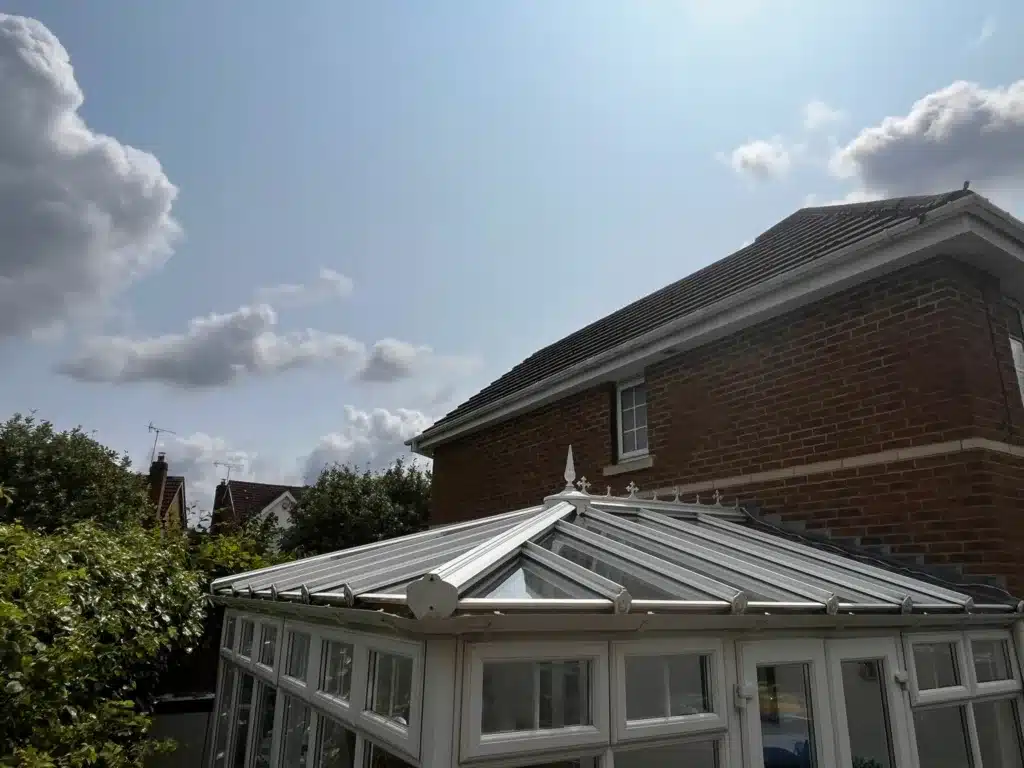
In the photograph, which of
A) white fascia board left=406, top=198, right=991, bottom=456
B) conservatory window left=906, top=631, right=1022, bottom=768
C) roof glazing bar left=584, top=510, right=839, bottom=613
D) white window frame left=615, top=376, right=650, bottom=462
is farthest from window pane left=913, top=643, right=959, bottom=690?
white window frame left=615, top=376, right=650, bottom=462

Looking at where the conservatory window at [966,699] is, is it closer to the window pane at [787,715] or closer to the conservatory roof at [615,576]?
the conservatory roof at [615,576]

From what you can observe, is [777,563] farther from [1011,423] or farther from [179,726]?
[179,726]

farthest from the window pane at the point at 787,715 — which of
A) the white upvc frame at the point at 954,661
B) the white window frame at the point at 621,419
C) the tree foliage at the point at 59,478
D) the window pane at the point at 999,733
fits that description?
the tree foliage at the point at 59,478

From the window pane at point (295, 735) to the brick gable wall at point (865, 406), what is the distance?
18.5ft

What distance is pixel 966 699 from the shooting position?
5.08 metres

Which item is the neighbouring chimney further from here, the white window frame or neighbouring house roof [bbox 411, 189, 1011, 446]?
the white window frame

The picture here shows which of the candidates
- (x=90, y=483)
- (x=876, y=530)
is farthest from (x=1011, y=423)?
(x=90, y=483)

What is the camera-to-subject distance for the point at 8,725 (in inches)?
176

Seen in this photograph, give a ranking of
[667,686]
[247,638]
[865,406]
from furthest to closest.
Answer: [247,638]
[865,406]
[667,686]

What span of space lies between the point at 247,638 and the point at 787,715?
5793 mm

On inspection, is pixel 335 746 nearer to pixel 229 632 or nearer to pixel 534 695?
pixel 534 695

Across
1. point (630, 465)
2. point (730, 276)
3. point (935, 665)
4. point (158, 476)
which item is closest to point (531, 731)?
point (935, 665)

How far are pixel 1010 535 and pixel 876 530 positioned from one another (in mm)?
1115

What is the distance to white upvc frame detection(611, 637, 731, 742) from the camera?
3309 millimetres
